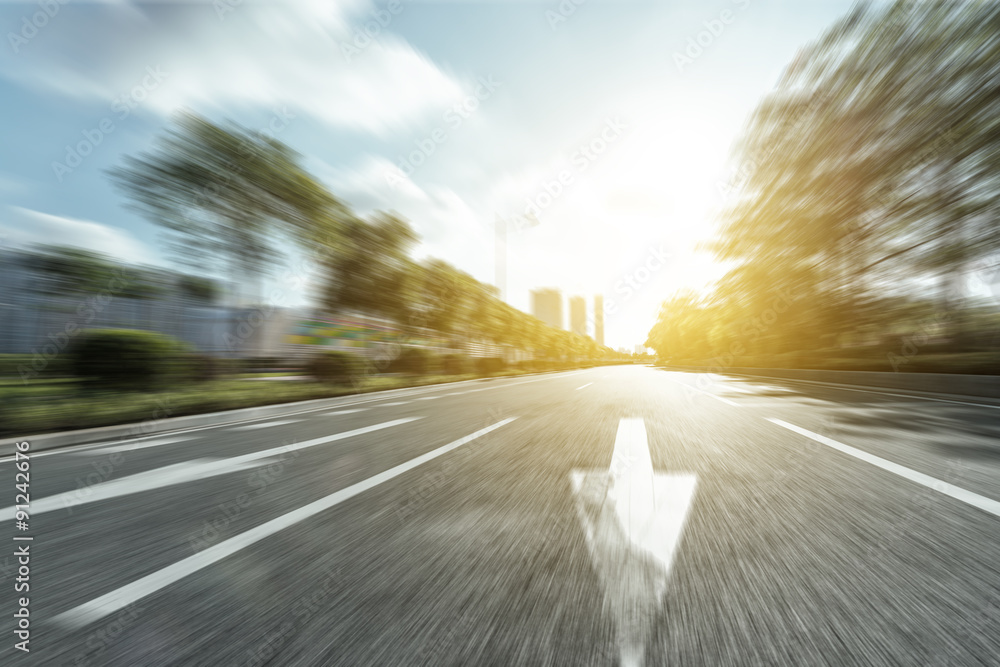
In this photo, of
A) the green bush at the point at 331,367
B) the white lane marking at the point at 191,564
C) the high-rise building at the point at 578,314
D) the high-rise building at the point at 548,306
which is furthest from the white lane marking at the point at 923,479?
the high-rise building at the point at 578,314

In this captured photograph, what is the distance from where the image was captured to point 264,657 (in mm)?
1468

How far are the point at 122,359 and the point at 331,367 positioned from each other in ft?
25.4

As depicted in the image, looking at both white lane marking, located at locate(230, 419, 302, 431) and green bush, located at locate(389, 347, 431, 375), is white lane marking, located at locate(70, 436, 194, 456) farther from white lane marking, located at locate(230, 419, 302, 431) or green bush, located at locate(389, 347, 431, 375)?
green bush, located at locate(389, 347, 431, 375)

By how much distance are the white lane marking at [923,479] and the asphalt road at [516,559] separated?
29 mm

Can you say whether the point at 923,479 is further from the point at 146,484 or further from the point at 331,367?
the point at 331,367

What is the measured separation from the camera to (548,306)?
456 feet

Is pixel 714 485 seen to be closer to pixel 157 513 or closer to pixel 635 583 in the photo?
pixel 635 583

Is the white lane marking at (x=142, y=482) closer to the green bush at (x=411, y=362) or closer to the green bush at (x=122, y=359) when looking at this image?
the green bush at (x=122, y=359)

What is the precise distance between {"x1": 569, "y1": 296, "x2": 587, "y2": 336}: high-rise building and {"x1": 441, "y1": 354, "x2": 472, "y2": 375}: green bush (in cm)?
12244

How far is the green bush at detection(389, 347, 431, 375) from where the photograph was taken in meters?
25.5

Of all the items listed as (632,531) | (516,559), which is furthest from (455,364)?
(516,559)

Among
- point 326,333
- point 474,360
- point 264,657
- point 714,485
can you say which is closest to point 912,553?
point 714,485

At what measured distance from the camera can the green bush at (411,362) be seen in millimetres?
25531

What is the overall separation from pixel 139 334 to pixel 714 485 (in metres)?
12.8
